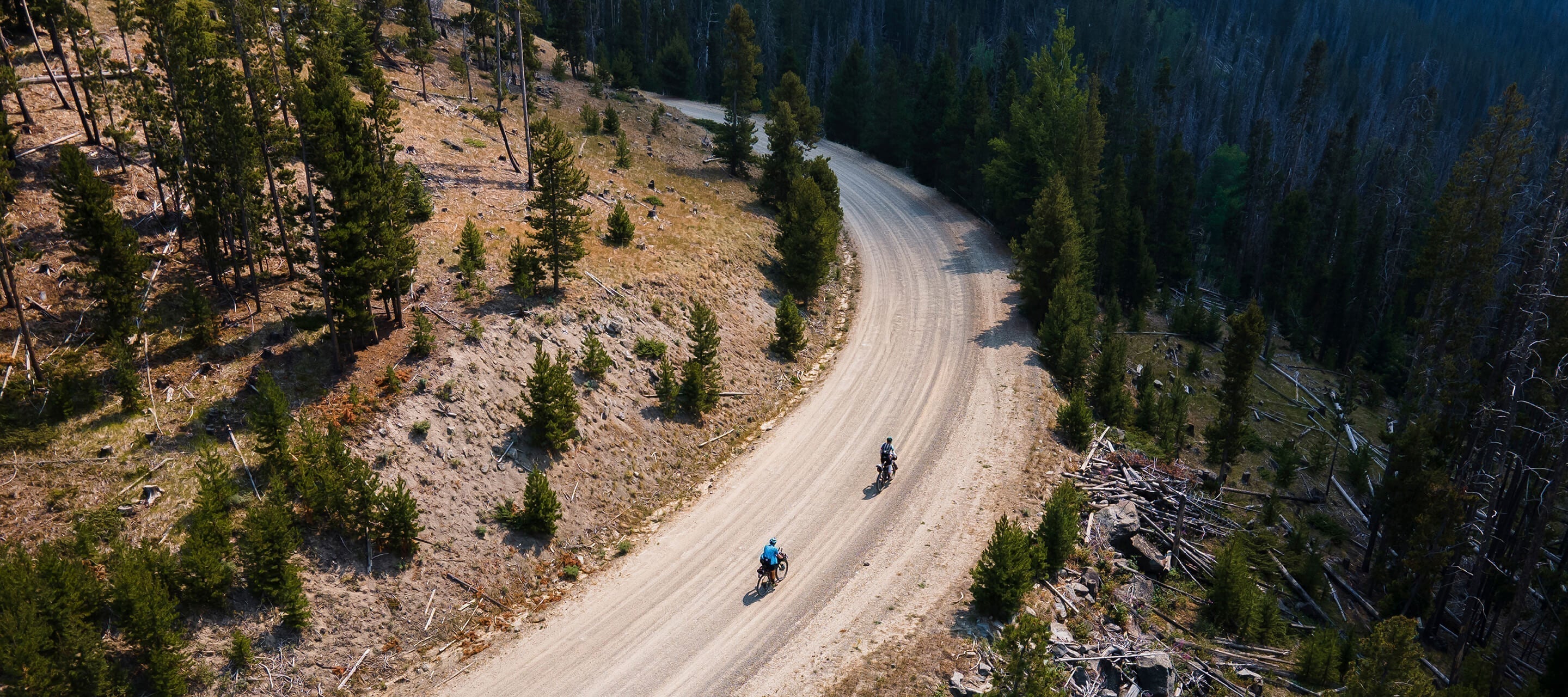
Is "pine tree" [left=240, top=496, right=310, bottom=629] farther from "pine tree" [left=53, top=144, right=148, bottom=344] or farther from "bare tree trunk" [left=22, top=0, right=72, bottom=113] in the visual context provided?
"bare tree trunk" [left=22, top=0, right=72, bottom=113]

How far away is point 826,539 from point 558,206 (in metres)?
16.0

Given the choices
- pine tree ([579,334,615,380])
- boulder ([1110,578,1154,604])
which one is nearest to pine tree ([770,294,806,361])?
pine tree ([579,334,615,380])

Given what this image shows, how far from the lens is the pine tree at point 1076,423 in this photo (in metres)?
31.5

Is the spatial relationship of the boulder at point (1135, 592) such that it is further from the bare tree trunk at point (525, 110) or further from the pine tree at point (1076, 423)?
the bare tree trunk at point (525, 110)

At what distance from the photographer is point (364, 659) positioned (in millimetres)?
19922

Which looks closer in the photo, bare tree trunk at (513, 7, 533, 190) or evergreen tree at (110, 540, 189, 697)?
evergreen tree at (110, 540, 189, 697)

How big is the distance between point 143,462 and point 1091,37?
134 m

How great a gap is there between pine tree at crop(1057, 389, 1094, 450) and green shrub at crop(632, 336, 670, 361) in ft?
52.9

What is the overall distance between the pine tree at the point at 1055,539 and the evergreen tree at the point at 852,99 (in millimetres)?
56077

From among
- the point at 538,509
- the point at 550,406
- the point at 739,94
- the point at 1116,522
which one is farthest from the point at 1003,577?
the point at 739,94

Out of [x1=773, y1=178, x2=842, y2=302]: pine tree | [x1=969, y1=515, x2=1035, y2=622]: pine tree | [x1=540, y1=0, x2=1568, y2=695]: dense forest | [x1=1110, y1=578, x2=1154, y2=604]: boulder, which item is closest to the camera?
[x1=969, y1=515, x2=1035, y2=622]: pine tree

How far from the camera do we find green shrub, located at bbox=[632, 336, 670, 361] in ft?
105

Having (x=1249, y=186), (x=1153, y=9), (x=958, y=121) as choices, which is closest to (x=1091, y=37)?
(x=1153, y=9)

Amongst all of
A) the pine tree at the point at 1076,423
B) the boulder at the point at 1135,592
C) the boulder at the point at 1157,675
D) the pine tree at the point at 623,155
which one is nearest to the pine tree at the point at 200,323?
the pine tree at the point at 623,155
